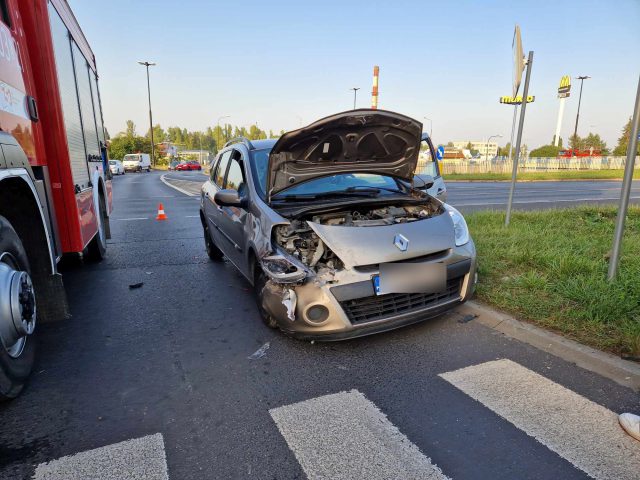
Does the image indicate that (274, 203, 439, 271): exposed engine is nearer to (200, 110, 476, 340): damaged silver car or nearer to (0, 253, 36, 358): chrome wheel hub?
(200, 110, 476, 340): damaged silver car

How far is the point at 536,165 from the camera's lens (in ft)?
167

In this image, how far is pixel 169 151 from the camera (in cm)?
9106

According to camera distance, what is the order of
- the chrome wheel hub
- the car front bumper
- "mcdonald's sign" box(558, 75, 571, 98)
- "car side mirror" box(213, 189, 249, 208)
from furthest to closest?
"mcdonald's sign" box(558, 75, 571, 98)
"car side mirror" box(213, 189, 249, 208)
the car front bumper
the chrome wheel hub

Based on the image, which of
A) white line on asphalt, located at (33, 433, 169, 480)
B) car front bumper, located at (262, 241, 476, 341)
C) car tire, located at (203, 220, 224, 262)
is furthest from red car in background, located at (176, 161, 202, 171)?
white line on asphalt, located at (33, 433, 169, 480)

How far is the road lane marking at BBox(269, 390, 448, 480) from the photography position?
205cm

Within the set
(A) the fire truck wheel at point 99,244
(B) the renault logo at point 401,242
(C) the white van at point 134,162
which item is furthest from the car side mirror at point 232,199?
(C) the white van at point 134,162

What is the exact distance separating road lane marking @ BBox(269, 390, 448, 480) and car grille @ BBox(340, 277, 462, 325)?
606 mm

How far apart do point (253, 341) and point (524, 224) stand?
19.3ft

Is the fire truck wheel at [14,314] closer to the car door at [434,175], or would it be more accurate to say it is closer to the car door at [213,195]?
the car door at [213,195]

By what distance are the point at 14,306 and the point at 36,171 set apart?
4.62 ft

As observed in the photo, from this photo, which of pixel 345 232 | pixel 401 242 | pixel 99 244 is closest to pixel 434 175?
pixel 401 242

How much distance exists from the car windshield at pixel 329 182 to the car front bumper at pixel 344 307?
4.18ft

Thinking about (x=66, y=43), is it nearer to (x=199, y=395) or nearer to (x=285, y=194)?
(x=285, y=194)

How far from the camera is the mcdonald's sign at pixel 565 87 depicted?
5725 centimetres
